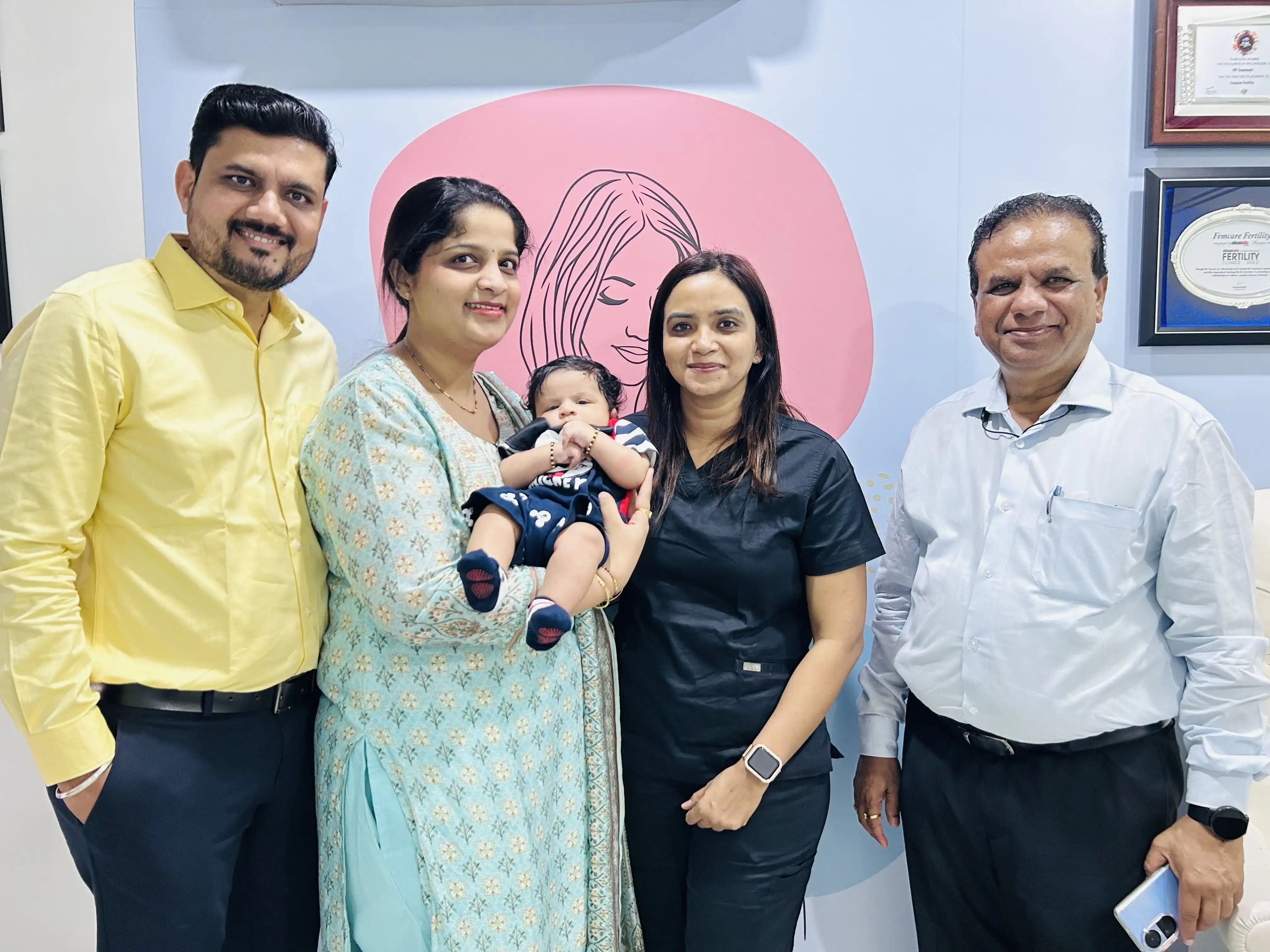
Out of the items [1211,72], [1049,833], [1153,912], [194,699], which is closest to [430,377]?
[194,699]

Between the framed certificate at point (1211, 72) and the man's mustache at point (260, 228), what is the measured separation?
2053 mm

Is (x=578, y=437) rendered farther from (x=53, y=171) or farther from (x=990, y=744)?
(x=53, y=171)

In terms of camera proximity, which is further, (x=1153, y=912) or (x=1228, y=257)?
(x=1228, y=257)

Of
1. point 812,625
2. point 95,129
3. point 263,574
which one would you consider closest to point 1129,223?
point 812,625

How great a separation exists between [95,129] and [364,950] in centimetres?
197

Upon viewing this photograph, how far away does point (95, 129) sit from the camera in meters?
1.97

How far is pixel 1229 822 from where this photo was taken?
1.39 meters

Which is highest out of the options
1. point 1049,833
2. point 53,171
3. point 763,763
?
point 53,171

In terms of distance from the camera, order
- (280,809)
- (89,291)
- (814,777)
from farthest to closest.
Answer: (814,777) < (280,809) < (89,291)

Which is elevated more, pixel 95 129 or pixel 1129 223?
pixel 95 129

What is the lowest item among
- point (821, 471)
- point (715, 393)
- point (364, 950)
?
point (364, 950)

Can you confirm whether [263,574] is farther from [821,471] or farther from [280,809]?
[821,471]

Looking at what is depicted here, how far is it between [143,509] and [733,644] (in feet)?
3.44

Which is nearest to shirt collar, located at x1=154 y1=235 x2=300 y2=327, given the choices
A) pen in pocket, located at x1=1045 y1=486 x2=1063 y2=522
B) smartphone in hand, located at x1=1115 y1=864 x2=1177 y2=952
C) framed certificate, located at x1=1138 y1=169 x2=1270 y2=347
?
pen in pocket, located at x1=1045 y1=486 x2=1063 y2=522
